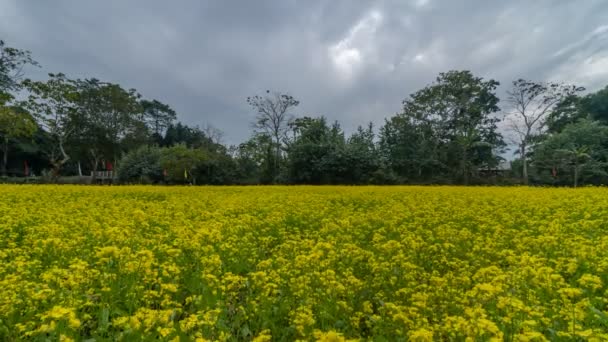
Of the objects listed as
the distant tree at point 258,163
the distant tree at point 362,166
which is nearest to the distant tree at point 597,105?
the distant tree at point 362,166

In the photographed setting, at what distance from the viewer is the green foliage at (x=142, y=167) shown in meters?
31.2

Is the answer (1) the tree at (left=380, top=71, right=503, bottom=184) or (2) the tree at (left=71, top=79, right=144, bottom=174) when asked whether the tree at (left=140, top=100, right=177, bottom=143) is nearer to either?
(2) the tree at (left=71, top=79, right=144, bottom=174)

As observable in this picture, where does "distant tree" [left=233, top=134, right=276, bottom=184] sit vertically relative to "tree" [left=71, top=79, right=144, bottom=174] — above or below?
below

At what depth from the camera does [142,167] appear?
32.1 meters

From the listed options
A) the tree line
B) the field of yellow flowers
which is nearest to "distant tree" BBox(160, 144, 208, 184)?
the tree line

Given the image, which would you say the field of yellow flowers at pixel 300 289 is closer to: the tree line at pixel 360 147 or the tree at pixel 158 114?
the tree line at pixel 360 147

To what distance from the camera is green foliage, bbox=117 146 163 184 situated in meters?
31.2

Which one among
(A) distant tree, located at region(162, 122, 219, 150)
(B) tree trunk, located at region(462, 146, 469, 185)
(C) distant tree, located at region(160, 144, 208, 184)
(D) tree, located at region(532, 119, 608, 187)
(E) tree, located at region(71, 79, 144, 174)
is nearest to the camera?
(C) distant tree, located at region(160, 144, 208, 184)

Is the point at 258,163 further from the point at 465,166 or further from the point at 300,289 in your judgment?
the point at 300,289

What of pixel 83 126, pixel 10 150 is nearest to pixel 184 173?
pixel 83 126

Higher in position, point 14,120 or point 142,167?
point 14,120

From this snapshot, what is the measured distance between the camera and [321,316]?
296 centimetres

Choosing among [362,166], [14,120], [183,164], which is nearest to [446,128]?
[362,166]

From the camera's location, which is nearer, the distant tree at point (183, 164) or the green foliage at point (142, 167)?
the distant tree at point (183, 164)
